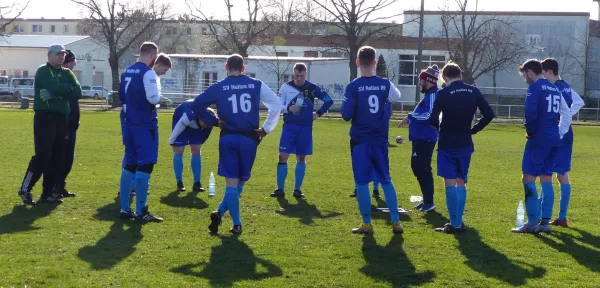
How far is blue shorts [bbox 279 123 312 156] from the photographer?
454 inches

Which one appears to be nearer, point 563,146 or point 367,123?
point 367,123

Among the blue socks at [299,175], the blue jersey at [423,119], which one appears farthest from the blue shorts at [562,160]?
the blue socks at [299,175]

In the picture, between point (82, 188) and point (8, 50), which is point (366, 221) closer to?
point (82, 188)

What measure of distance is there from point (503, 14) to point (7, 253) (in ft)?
201

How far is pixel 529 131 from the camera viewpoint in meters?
8.68

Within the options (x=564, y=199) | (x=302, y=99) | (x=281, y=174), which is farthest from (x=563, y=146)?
(x=281, y=174)

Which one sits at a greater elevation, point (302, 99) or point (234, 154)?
point (302, 99)

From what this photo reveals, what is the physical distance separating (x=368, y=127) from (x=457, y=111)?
966 millimetres

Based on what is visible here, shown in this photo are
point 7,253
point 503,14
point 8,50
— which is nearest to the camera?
point 7,253

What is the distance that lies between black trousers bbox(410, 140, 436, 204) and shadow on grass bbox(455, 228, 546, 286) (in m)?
2.00

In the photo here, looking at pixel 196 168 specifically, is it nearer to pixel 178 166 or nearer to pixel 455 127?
pixel 178 166

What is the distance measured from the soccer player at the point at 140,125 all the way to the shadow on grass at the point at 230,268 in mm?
1802

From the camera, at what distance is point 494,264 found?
283 inches

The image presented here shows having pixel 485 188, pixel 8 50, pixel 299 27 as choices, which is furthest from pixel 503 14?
pixel 485 188
